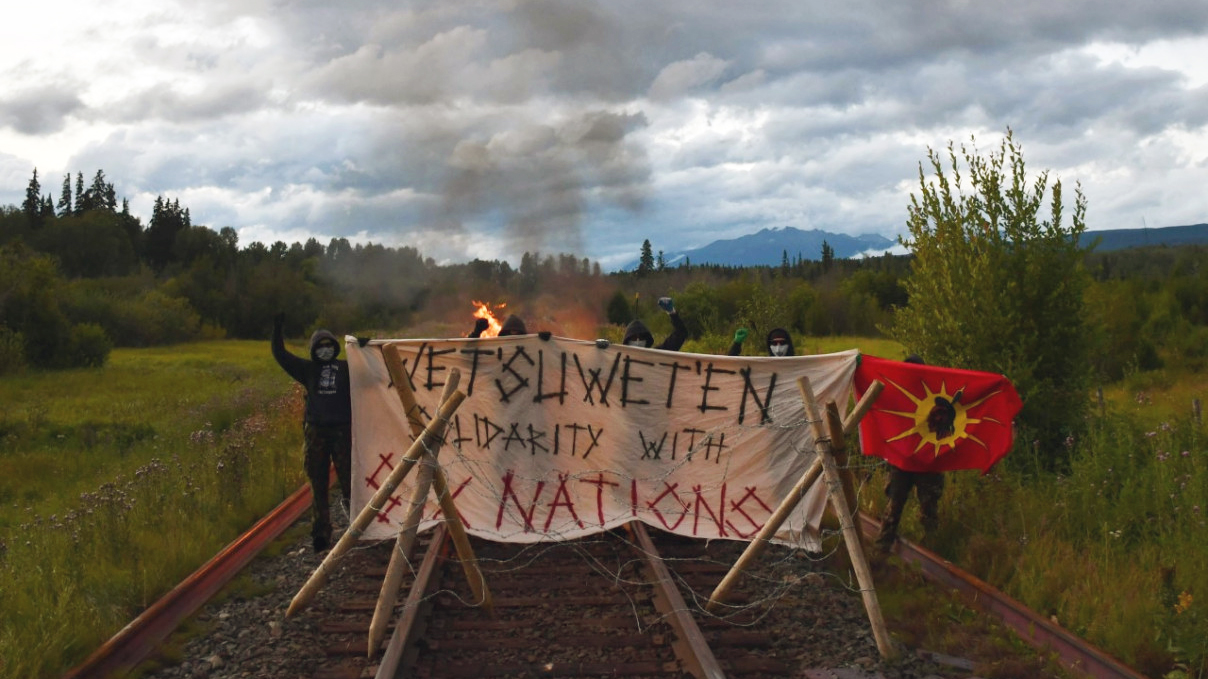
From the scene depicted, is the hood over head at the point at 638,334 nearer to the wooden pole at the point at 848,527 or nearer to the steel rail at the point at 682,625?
the steel rail at the point at 682,625

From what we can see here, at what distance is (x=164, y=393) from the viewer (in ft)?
100

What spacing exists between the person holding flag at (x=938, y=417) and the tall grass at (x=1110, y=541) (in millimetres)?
820

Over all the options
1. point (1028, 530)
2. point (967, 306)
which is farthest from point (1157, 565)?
point (967, 306)

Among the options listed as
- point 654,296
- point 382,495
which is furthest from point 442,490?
point 654,296

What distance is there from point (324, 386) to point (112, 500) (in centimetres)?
281

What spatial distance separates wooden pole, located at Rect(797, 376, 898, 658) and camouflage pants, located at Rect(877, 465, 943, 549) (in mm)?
1613

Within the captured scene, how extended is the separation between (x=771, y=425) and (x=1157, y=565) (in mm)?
3243

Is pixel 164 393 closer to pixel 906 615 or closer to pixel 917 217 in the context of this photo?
pixel 917 217

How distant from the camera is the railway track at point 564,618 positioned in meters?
5.65

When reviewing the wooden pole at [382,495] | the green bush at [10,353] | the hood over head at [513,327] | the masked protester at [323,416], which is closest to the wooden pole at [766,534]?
the wooden pole at [382,495]

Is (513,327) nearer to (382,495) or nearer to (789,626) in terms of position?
(382,495)

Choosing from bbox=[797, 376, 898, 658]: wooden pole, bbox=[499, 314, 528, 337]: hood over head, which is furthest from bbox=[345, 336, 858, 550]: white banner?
bbox=[499, 314, 528, 337]: hood over head

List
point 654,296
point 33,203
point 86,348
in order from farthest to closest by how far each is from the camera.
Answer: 1. point 33,203
2. point 654,296
3. point 86,348

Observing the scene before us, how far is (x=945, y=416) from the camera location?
7664mm
